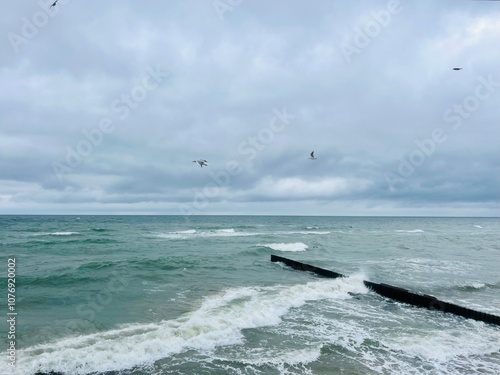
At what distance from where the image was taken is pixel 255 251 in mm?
34344

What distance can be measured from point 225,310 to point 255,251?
816 inches

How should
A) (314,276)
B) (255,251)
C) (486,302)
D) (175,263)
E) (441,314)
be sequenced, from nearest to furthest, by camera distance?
(441,314)
(486,302)
(314,276)
(175,263)
(255,251)

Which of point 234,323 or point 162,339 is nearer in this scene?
point 162,339

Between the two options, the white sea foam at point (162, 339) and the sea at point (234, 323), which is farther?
the sea at point (234, 323)

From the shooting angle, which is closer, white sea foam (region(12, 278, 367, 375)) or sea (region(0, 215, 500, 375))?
white sea foam (region(12, 278, 367, 375))

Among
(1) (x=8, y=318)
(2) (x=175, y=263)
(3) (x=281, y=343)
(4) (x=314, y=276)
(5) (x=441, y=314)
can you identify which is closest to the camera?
(3) (x=281, y=343)

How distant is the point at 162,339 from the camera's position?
10.6 m

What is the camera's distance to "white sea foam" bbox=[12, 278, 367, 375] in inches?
356

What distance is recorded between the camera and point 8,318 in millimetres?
12930

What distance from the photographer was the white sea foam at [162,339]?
29.7 feet

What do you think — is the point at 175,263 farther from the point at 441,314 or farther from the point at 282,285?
the point at 441,314

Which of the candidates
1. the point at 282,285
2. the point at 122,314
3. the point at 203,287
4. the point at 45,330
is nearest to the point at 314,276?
the point at 282,285

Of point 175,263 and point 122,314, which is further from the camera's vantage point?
point 175,263

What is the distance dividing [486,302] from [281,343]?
11373mm
